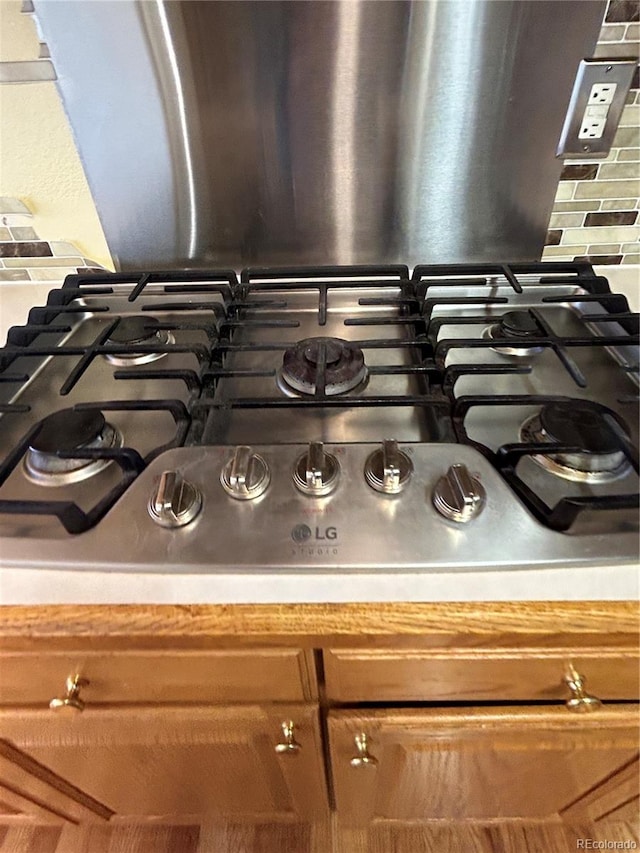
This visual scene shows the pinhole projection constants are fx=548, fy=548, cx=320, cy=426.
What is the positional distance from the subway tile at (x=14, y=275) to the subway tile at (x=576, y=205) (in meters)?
0.84

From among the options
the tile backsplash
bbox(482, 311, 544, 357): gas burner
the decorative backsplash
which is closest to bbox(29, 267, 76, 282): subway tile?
the decorative backsplash

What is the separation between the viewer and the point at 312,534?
476 mm

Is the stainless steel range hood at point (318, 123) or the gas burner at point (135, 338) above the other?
the stainless steel range hood at point (318, 123)

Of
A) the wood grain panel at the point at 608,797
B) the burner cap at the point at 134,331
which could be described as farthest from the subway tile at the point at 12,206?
the wood grain panel at the point at 608,797

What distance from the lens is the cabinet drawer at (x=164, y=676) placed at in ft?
1.72

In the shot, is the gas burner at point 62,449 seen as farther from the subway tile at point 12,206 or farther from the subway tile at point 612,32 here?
the subway tile at point 612,32

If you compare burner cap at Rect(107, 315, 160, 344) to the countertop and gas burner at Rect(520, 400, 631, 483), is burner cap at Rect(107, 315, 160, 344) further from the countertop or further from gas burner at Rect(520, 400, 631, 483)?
gas burner at Rect(520, 400, 631, 483)

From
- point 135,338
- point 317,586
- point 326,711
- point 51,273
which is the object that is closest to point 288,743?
point 326,711

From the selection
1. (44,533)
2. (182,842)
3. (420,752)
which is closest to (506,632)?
(420,752)

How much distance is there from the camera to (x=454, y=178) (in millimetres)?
807

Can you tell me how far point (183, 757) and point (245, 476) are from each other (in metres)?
0.44

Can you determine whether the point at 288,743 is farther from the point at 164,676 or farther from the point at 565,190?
the point at 565,190

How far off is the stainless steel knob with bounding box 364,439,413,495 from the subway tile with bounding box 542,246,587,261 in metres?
0.54

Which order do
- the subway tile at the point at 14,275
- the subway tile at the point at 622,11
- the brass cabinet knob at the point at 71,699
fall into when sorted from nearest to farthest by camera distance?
the brass cabinet knob at the point at 71,699 < the subway tile at the point at 622,11 < the subway tile at the point at 14,275
